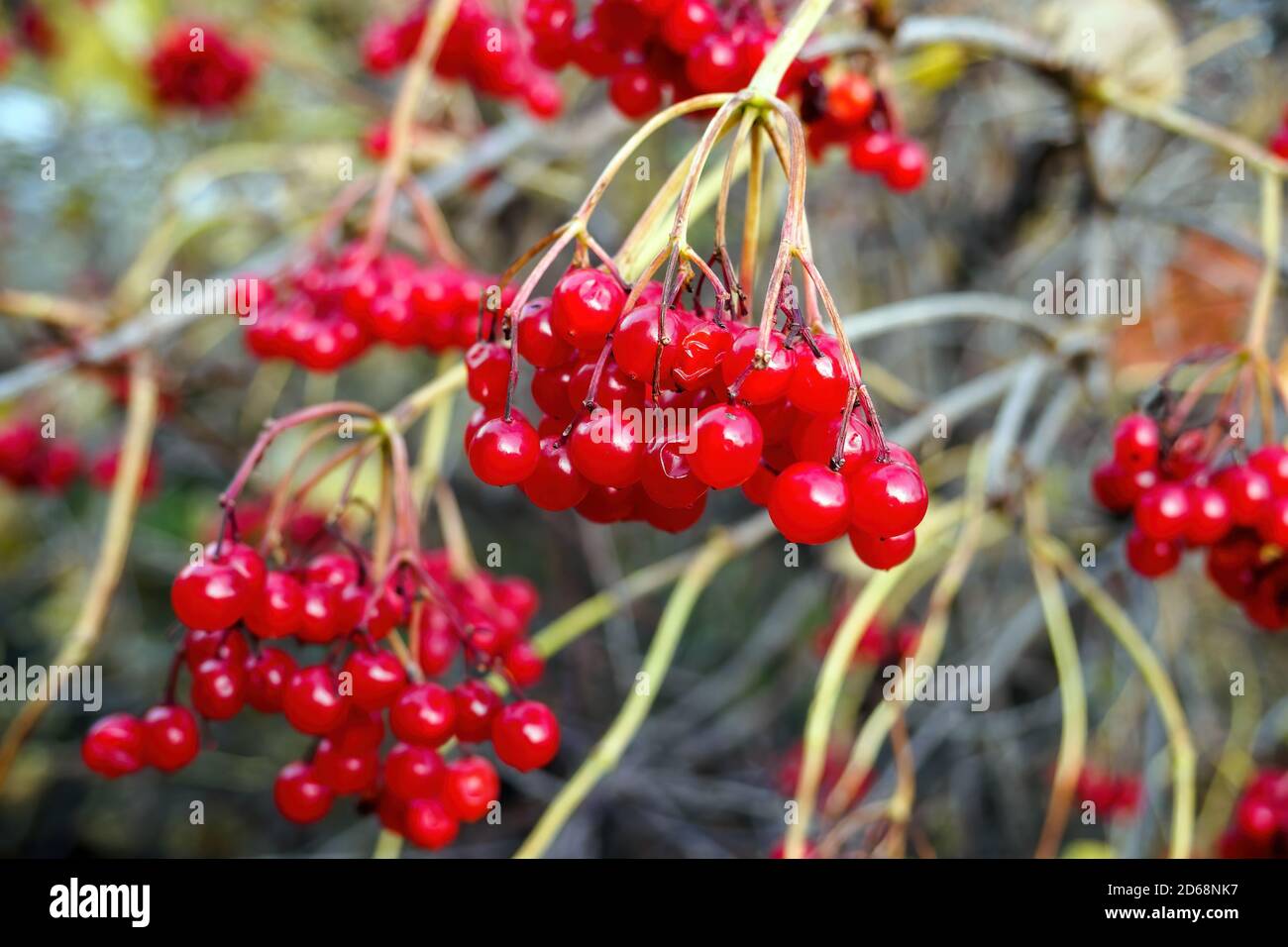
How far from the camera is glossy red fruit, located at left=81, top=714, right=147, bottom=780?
91 cm

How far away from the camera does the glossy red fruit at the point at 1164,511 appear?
3.11 ft

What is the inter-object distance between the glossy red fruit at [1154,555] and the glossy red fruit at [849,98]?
21.0 inches

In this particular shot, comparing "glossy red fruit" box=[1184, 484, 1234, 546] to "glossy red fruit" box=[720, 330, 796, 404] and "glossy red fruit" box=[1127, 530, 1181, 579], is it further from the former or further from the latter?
"glossy red fruit" box=[720, 330, 796, 404]

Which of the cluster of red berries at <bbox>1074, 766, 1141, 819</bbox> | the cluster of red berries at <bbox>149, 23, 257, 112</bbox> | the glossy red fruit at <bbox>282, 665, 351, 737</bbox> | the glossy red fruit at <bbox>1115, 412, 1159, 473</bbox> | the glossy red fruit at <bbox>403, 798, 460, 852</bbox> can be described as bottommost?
the cluster of red berries at <bbox>1074, 766, 1141, 819</bbox>

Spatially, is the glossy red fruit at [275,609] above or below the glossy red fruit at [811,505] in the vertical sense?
below

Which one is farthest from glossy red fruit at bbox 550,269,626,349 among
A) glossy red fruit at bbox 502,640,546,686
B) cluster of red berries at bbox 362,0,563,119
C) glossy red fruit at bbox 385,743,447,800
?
cluster of red berries at bbox 362,0,563,119

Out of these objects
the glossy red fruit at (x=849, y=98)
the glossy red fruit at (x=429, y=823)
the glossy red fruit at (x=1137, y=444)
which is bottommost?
the glossy red fruit at (x=429, y=823)

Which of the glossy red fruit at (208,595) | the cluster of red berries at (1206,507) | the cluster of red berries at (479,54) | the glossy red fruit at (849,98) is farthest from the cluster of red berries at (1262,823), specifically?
the cluster of red berries at (479,54)

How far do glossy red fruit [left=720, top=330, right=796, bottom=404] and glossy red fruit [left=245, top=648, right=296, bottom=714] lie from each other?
19.3 inches

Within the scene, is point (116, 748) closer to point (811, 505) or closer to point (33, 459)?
point (811, 505)

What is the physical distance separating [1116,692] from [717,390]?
1670mm

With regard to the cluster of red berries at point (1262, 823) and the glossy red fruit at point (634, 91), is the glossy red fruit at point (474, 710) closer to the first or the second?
the glossy red fruit at point (634, 91)

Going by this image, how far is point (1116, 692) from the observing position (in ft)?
6.39
